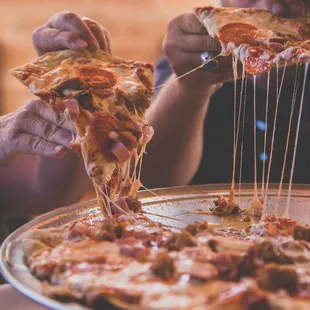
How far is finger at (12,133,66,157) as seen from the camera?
1.36 metres

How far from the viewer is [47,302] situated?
82cm

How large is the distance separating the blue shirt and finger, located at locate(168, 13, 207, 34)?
531mm

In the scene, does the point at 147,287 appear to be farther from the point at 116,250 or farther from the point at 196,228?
the point at 196,228

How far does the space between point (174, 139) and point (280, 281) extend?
1.24m

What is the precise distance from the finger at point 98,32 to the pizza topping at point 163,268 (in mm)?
784

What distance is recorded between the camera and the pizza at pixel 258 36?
4.43 ft

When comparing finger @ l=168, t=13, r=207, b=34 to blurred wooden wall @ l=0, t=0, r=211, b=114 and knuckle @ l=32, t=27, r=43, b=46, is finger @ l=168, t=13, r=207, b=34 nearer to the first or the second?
knuckle @ l=32, t=27, r=43, b=46

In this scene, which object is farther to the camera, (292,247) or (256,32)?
(256,32)

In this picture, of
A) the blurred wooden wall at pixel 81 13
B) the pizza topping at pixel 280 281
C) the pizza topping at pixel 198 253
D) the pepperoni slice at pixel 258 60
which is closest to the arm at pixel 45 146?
the pepperoni slice at pixel 258 60

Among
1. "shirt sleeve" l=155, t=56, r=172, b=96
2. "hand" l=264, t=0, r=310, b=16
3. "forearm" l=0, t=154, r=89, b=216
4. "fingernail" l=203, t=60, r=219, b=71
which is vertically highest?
"hand" l=264, t=0, r=310, b=16

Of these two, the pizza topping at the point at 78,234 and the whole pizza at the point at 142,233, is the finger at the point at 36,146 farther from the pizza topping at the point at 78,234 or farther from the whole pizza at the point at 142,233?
the pizza topping at the point at 78,234

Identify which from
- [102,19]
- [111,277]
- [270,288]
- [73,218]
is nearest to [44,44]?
[73,218]

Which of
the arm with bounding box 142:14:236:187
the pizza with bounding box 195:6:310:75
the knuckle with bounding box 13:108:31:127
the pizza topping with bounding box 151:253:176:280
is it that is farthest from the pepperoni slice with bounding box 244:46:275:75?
the pizza topping with bounding box 151:253:176:280

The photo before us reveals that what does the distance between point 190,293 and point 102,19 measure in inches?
114
